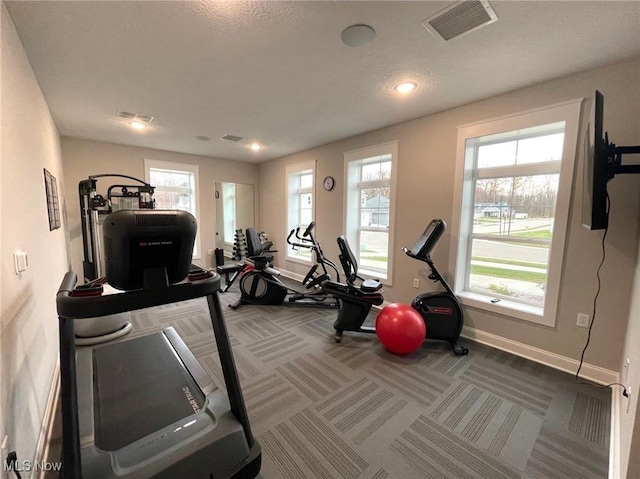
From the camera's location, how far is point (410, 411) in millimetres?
1956

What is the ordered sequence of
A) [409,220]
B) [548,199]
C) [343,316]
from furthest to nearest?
[409,220]
[343,316]
[548,199]

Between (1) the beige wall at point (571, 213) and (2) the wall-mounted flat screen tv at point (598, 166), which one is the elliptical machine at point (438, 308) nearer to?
(1) the beige wall at point (571, 213)

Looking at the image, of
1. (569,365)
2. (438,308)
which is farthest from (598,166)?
(569,365)

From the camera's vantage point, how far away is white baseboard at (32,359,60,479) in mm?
1452

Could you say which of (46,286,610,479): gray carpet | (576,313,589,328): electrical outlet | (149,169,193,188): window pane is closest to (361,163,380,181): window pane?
(46,286,610,479): gray carpet

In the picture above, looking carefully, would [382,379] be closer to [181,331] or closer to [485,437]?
[485,437]

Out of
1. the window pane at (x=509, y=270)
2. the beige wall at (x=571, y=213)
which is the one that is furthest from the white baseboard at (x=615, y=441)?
the window pane at (x=509, y=270)

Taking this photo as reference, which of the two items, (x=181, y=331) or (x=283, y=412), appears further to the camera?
(x=181, y=331)

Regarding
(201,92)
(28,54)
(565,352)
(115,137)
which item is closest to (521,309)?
(565,352)

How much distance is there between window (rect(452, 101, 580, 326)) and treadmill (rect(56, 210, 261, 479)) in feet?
9.05

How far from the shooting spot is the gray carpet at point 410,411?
5.12 ft

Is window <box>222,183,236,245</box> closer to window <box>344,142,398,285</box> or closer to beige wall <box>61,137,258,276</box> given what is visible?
beige wall <box>61,137,258,276</box>

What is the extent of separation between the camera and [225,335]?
161cm

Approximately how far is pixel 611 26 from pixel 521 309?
7.63ft
